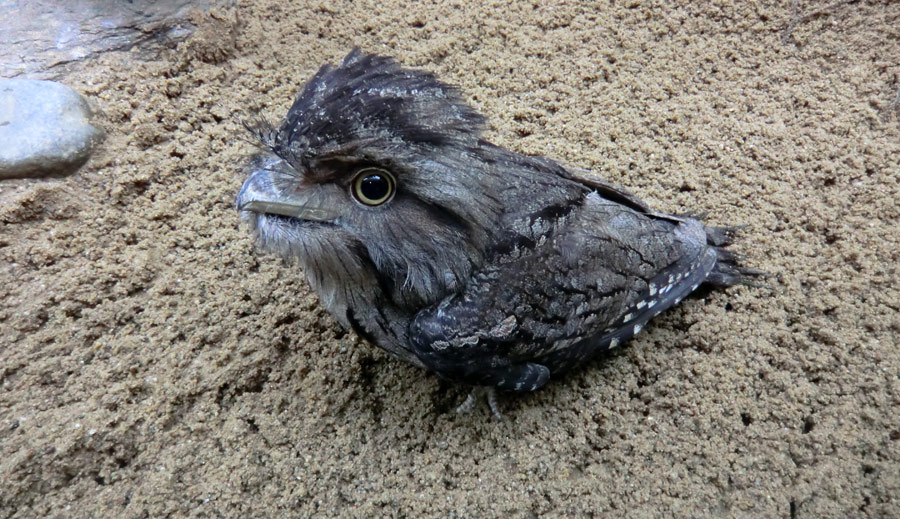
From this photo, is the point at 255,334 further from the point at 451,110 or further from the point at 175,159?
the point at 451,110

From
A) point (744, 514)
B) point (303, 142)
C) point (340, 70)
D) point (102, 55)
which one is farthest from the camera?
point (102, 55)

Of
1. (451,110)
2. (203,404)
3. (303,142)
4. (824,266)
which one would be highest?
(451,110)

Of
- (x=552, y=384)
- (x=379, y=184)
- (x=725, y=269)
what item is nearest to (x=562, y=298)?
(x=552, y=384)

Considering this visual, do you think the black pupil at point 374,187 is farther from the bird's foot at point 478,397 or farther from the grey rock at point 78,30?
the grey rock at point 78,30

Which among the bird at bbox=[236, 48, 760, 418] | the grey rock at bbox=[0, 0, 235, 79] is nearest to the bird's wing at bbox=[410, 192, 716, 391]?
the bird at bbox=[236, 48, 760, 418]

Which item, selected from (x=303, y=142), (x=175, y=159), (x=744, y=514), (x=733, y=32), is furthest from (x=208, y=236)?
(x=733, y=32)

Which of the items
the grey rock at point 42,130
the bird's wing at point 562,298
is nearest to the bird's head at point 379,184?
the bird's wing at point 562,298

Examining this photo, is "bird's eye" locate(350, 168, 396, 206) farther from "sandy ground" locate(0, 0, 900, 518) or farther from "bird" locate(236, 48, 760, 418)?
"sandy ground" locate(0, 0, 900, 518)

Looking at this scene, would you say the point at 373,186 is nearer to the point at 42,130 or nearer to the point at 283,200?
the point at 283,200
